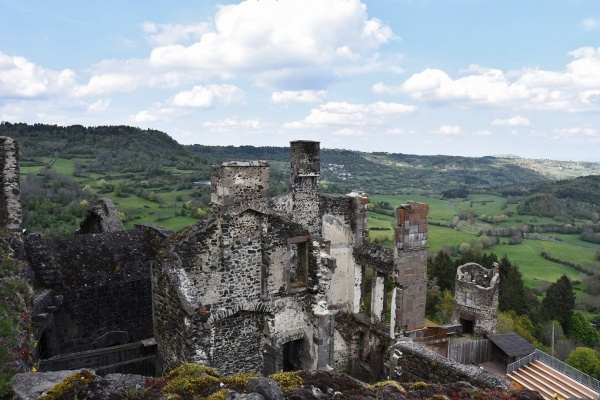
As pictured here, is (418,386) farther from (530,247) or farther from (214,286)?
(530,247)

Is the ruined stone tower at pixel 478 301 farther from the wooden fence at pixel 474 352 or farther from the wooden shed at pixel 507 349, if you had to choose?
the wooden fence at pixel 474 352

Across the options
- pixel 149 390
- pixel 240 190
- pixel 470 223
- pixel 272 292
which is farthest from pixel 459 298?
pixel 470 223

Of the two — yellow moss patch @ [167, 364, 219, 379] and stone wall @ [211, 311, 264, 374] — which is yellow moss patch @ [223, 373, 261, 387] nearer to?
yellow moss patch @ [167, 364, 219, 379]

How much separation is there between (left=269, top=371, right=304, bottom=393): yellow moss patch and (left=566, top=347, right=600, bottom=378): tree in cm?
3222

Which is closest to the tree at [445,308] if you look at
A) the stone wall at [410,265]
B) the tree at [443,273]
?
the tree at [443,273]

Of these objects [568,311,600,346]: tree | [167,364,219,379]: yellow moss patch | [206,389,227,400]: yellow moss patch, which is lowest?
[568,311,600,346]: tree

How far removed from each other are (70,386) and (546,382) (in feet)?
51.4

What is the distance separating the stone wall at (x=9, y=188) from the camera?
1241 cm

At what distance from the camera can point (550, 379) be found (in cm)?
1457

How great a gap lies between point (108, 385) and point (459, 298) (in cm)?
2251

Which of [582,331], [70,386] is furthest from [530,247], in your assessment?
[70,386]

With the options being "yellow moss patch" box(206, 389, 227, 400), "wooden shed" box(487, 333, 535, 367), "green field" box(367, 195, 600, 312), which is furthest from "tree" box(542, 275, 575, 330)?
"yellow moss patch" box(206, 389, 227, 400)

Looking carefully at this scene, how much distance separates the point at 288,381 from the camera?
4.21 metres

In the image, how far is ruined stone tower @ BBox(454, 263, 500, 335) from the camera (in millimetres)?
22297
